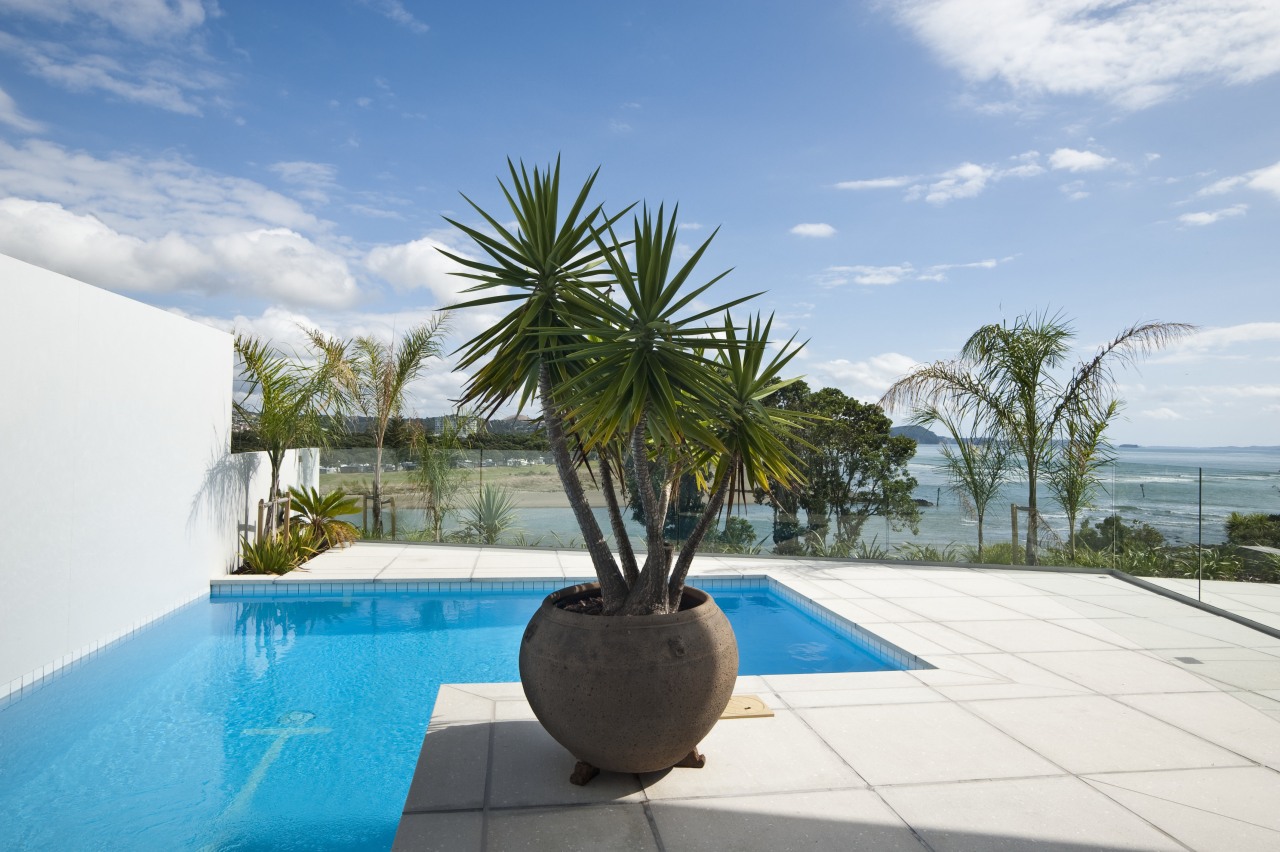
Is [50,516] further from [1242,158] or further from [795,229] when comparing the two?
[1242,158]

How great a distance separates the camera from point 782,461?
301 centimetres

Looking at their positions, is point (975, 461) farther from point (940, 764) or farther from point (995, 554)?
point (940, 764)

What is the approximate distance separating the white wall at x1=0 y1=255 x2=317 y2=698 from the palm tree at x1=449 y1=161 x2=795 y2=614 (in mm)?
3474

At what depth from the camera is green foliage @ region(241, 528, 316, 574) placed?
25.3ft

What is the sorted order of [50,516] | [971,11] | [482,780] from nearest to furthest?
[482,780]
[50,516]
[971,11]

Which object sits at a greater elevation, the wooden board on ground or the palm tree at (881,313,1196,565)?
the palm tree at (881,313,1196,565)

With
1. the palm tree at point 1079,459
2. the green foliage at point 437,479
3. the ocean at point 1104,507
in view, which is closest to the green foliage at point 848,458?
the ocean at point 1104,507

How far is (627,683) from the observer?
8.34 ft

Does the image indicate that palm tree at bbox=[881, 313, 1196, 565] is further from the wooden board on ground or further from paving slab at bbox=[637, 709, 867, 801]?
paving slab at bbox=[637, 709, 867, 801]

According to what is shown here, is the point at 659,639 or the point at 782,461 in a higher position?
the point at 782,461

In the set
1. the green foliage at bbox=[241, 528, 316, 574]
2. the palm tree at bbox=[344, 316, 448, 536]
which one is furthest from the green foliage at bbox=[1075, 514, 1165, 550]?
the green foliage at bbox=[241, 528, 316, 574]

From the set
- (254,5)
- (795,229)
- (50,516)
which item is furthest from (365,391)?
(795,229)

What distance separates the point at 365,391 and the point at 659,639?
865 cm

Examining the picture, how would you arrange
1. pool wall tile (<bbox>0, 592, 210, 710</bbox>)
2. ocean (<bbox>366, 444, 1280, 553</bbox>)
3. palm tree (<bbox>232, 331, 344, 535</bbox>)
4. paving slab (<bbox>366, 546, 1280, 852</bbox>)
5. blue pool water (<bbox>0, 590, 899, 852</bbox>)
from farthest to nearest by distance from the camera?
palm tree (<bbox>232, 331, 344, 535</bbox>) < ocean (<bbox>366, 444, 1280, 553</bbox>) < pool wall tile (<bbox>0, 592, 210, 710</bbox>) < blue pool water (<bbox>0, 590, 899, 852</bbox>) < paving slab (<bbox>366, 546, 1280, 852</bbox>)
